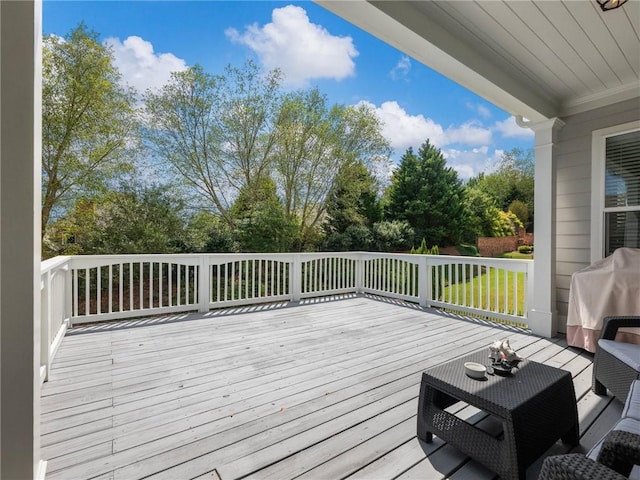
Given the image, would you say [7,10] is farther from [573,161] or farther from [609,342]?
[573,161]

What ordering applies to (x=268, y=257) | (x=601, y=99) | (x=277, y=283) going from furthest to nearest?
(x=277, y=283) → (x=268, y=257) → (x=601, y=99)

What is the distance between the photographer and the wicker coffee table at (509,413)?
1.42 m

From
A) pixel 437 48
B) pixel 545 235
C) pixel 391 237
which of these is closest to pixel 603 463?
pixel 437 48

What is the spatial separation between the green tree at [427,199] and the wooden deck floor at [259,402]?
419 inches

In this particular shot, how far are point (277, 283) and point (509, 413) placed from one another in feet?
15.3

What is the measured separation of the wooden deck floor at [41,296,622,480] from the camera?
159cm

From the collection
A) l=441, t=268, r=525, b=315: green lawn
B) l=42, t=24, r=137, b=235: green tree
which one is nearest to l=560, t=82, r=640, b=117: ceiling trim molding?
l=441, t=268, r=525, b=315: green lawn

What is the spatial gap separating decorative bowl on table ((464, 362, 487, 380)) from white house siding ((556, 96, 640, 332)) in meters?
2.90

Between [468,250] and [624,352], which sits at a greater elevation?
[468,250]

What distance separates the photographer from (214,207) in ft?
32.9

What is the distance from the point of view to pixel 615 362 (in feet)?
6.97

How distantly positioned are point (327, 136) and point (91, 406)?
1011 cm

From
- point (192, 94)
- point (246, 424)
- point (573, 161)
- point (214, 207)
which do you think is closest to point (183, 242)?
point (214, 207)

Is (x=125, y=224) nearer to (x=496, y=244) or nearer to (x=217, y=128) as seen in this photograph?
(x=217, y=128)
